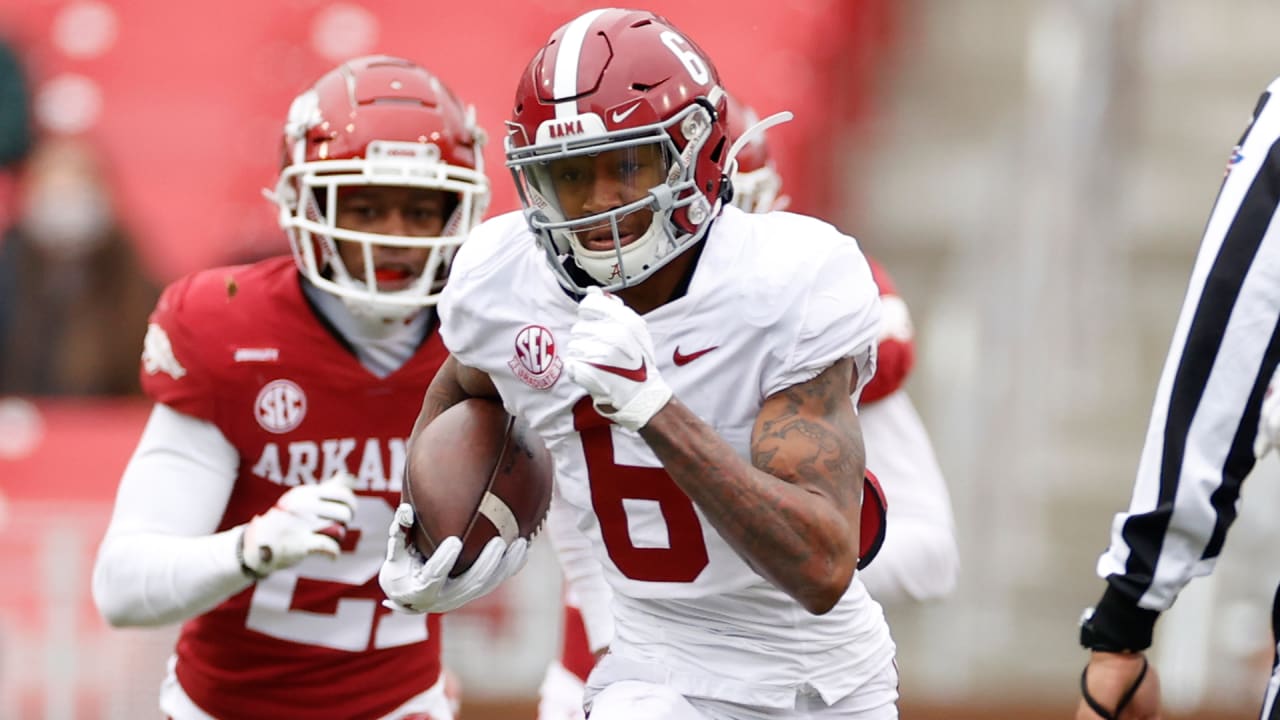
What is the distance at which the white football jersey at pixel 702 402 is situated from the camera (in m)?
2.22

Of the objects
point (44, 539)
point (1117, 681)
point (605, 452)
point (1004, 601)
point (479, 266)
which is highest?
point (479, 266)

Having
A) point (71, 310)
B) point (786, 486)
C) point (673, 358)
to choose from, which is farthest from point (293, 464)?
point (71, 310)

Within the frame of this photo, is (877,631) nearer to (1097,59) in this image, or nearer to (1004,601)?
(1004,601)

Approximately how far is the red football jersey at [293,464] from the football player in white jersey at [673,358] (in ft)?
1.72

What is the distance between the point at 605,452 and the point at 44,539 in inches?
108

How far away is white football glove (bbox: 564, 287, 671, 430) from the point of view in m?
2.01

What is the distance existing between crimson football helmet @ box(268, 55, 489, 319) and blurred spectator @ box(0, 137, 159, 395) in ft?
8.71

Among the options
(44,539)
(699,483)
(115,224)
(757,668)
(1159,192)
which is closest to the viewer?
(699,483)

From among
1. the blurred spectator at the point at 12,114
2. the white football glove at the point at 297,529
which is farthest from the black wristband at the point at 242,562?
the blurred spectator at the point at 12,114

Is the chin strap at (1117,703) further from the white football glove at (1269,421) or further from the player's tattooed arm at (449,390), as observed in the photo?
the player's tattooed arm at (449,390)

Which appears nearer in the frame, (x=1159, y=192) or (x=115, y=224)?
(x=115, y=224)

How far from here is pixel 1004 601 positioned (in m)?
5.86

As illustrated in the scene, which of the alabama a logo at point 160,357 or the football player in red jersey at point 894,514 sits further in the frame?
the football player in red jersey at point 894,514

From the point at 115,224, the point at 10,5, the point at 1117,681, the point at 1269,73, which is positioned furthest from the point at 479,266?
the point at 1269,73
